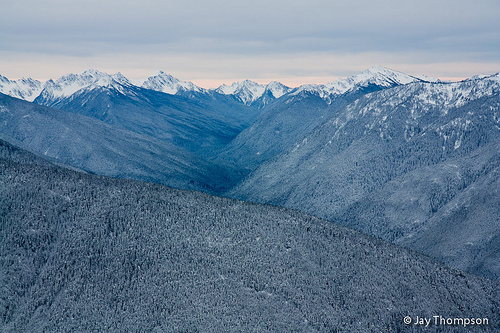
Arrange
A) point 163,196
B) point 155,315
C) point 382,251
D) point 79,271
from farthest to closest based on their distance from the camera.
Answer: point 163,196
point 382,251
point 79,271
point 155,315

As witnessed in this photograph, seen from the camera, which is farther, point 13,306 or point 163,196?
point 163,196

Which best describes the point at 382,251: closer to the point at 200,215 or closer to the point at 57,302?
the point at 200,215

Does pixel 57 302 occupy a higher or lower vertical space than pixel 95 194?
lower

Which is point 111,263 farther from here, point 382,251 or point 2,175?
point 382,251

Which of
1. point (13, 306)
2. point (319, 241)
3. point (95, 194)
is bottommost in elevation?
point (13, 306)

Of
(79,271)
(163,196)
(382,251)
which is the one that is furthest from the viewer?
(163,196)

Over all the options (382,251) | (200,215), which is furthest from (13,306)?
(382,251)
